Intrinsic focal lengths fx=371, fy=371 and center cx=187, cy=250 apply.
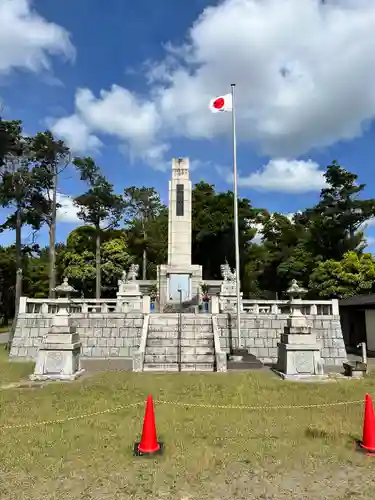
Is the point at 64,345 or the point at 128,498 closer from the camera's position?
the point at 128,498

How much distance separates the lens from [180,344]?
52.9ft

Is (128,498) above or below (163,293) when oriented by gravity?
below

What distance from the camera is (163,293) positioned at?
91.3 ft

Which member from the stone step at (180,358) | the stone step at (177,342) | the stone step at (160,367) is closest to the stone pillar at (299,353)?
the stone step at (180,358)

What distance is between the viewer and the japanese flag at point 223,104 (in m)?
16.6

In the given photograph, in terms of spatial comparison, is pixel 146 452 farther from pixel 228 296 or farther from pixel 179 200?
pixel 179 200

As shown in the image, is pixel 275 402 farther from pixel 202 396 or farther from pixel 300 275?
pixel 300 275

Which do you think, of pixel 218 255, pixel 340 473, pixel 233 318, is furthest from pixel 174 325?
pixel 218 255

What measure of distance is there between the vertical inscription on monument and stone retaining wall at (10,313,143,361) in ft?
41.5

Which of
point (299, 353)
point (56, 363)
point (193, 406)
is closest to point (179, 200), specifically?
point (299, 353)

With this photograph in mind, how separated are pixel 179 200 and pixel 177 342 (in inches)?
618

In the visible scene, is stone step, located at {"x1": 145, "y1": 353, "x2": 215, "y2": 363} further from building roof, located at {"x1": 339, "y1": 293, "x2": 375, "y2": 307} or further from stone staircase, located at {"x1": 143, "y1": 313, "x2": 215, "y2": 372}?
building roof, located at {"x1": 339, "y1": 293, "x2": 375, "y2": 307}

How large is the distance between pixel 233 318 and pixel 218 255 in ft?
96.7

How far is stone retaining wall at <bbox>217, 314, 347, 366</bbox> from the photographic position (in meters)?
17.5
